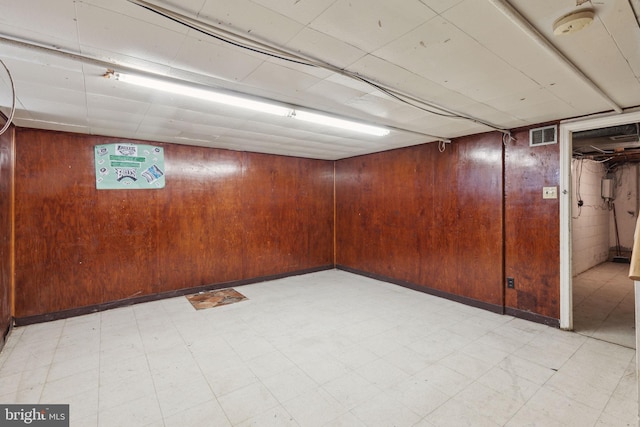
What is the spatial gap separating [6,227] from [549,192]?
6.35m

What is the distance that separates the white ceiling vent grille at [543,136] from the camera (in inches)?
138

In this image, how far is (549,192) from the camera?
3561 mm

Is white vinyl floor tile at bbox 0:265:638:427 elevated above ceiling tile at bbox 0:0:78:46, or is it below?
below

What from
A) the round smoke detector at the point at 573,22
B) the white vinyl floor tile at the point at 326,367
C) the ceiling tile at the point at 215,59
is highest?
the ceiling tile at the point at 215,59

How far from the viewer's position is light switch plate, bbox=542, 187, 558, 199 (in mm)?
3506

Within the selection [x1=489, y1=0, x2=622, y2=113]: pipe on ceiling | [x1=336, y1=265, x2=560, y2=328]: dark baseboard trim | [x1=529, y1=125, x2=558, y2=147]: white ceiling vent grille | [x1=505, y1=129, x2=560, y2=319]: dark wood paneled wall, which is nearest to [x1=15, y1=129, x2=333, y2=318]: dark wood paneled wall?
[x1=336, y1=265, x2=560, y2=328]: dark baseboard trim

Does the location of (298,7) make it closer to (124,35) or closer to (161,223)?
(124,35)

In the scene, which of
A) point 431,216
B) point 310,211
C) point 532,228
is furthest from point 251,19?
point 310,211

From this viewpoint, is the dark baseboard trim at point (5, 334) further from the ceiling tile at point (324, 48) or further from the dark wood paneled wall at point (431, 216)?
the dark wood paneled wall at point (431, 216)

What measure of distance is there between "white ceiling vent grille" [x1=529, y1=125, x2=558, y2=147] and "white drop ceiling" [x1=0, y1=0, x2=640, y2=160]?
0.15 metres

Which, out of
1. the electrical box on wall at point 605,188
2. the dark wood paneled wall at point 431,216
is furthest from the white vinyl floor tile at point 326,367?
the electrical box on wall at point 605,188

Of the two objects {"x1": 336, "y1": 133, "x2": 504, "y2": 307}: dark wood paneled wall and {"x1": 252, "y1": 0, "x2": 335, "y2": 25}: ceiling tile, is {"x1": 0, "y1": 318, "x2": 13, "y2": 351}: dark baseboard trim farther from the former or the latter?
{"x1": 336, "y1": 133, "x2": 504, "y2": 307}: dark wood paneled wall

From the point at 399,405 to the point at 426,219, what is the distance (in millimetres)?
3212

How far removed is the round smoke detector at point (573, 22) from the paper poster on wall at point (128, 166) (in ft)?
15.9
